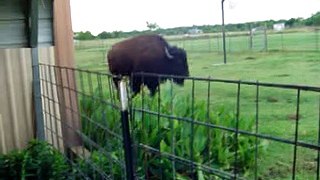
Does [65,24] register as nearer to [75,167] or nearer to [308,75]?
[75,167]

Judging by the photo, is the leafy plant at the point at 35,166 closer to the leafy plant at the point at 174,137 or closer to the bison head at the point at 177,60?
the leafy plant at the point at 174,137

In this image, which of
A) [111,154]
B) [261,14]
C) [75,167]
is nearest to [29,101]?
[75,167]

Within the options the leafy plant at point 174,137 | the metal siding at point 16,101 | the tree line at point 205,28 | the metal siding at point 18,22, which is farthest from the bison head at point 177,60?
the metal siding at point 18,22

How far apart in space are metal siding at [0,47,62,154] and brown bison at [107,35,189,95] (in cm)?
56

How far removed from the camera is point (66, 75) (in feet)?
5.22

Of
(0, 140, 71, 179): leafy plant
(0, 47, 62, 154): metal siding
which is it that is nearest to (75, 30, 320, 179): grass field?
(0, 47, 62, 154): metal siding

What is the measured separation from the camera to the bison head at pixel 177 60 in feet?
7.20

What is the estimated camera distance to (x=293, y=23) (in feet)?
5.10

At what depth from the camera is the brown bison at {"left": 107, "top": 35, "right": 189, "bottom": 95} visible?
2273mm

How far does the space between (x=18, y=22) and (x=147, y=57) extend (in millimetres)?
1320

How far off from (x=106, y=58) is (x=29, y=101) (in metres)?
0.66

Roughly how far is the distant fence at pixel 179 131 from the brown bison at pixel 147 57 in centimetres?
38

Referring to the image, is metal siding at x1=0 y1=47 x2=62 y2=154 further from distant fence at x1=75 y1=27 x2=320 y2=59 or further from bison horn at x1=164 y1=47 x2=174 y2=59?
bison horn at x1=164 y1=47 x2=174 y2=59

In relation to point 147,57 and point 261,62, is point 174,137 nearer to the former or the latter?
point 261,62
